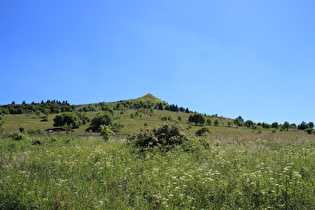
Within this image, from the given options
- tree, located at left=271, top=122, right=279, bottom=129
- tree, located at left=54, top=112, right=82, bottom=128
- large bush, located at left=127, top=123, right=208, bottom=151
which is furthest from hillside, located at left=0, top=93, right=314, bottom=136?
large bush, located at left=127, top=123, right=208, bottom=151

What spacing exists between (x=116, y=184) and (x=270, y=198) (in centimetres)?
340

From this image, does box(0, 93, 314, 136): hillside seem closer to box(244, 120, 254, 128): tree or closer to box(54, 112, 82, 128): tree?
box(244, 120, 254, 128): tree

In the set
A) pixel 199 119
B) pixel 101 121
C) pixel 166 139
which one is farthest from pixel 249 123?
pixel 166 139

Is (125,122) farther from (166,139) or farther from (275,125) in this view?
(275,125)

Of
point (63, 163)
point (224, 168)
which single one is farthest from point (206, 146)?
point (63, 163)

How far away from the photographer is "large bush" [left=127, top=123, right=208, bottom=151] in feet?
32.0

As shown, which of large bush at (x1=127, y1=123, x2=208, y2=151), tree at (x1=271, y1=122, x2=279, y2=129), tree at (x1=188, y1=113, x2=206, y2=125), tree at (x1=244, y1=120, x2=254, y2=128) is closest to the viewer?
large bush at (x1=127, y1=123, x2=208, y2=151)

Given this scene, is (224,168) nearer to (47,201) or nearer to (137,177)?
(137,177)

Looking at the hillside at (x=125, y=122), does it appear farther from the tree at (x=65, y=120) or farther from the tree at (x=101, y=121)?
the tree at (x=101, y=121)

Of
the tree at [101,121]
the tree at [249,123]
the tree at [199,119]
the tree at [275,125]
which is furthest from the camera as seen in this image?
the tree at [249,123]

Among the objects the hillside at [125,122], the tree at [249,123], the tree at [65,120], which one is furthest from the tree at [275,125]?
the tree at [65,120]

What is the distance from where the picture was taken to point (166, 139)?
1038 cm

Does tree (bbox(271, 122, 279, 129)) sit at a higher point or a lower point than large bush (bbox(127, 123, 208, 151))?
higher

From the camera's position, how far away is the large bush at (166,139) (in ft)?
32.0
